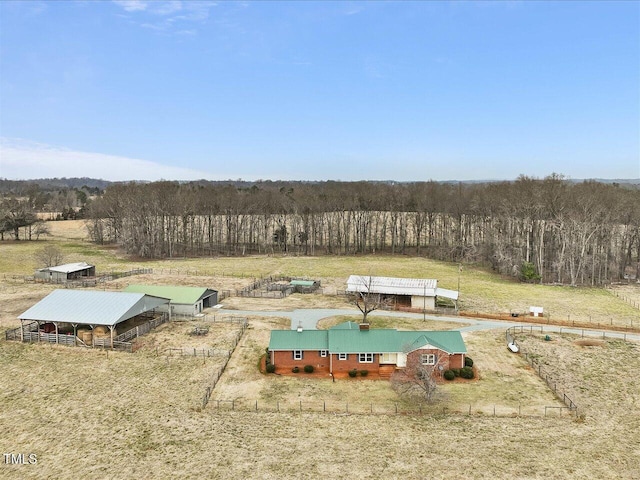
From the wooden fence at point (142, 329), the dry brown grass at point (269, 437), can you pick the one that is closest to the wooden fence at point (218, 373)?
the dry brown grass at point (269, 437)

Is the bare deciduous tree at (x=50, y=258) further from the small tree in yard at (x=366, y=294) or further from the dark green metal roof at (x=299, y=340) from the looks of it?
the dark green metal roof at (x=299, y=340)

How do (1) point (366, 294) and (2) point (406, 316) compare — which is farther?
(1) point (366, 294)

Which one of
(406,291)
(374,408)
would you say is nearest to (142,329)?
(374,408)

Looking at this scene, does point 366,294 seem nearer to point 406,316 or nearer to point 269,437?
point 406,316

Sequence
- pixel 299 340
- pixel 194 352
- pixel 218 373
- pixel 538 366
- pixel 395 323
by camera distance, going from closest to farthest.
→ pixel 218 373
pixel 299 340
pixel 538 366
pixel 194 352
pixel 395 323

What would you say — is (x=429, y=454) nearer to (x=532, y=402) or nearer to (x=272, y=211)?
(x=532, y=402)

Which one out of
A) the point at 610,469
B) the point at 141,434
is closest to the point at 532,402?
the point at 610,469
